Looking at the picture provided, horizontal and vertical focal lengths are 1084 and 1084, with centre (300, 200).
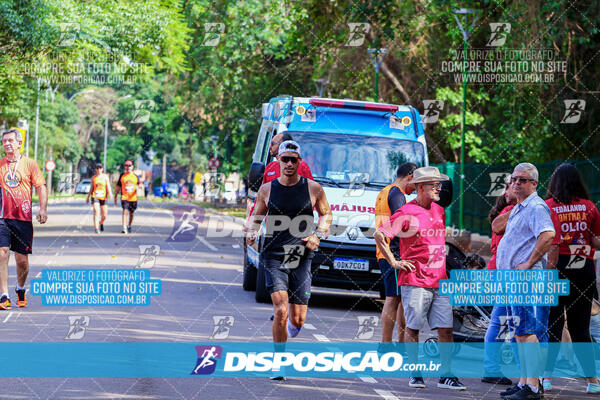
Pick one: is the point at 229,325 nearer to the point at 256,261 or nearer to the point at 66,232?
the point at 256,261

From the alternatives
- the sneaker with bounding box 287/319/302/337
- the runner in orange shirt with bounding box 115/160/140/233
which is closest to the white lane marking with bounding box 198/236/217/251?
the runner in orange shirt with bounding box 115/160/140/233

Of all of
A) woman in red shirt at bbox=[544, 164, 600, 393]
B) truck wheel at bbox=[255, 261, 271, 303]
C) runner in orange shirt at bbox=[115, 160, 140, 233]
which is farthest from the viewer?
runner in orange shirt at bbox=[115, 160, 140, 233]

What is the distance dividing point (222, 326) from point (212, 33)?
103 feet

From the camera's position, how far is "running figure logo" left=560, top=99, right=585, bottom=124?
76.0 feet

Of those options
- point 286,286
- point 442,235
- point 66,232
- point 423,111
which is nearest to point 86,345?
point 286,286

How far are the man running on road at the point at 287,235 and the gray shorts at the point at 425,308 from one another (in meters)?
0.90

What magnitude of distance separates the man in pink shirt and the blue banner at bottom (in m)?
0.12

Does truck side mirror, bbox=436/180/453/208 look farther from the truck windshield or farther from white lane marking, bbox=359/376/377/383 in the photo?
the truck windshield

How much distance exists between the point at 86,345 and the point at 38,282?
241 inches

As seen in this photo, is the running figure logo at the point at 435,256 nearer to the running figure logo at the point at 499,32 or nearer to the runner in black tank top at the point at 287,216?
the runner in black tank top at the point at 287,216

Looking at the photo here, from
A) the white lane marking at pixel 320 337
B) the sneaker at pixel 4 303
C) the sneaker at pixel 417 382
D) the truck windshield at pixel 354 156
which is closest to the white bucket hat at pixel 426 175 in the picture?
the sneaker at pixel 417 382

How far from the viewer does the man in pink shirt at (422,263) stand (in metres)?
8.91

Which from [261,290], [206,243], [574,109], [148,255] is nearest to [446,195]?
[261,290]

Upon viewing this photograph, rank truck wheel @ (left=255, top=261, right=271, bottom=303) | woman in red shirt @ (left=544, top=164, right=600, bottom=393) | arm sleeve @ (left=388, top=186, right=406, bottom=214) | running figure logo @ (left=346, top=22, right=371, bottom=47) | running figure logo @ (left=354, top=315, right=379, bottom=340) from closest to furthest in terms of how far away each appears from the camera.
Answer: woman in red shirt @ (left=544, top=164, right=600, bottom=393)
arm sleeve @ (left=388, top=186, right=406, bottom=214)
running figure logo @ (left=354, top=315, right=379, bottom=340)
truck wheel @ (left=255, top=261, right=271, bottom=303)
running figure logo @ (left=346, top=22, right=371, bottom=47)
